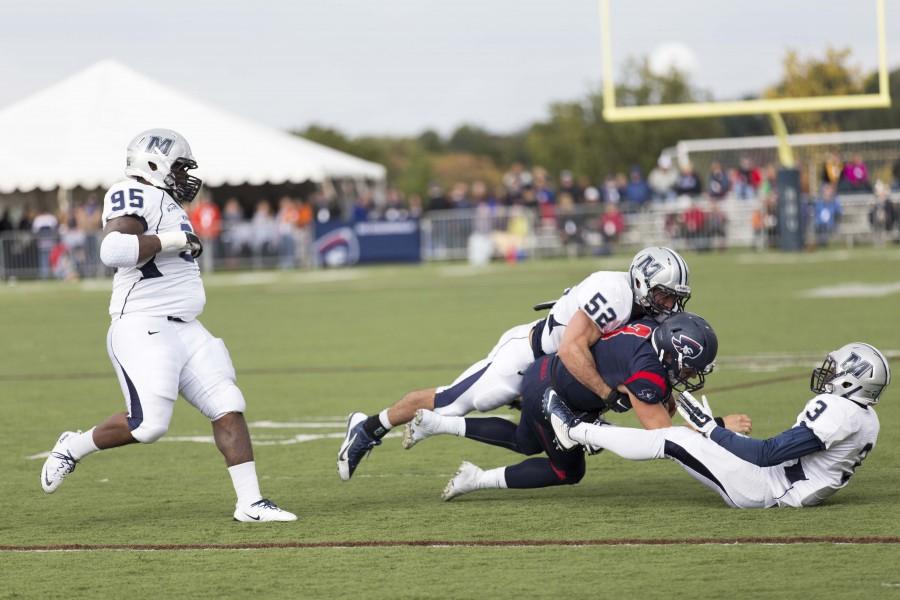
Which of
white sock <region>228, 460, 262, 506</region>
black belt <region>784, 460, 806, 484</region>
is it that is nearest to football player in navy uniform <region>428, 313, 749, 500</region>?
black belt <region>784, 460, 806, 484</region>

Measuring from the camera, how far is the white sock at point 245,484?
6.66 meters

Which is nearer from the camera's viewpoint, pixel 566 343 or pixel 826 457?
pixel 826 457

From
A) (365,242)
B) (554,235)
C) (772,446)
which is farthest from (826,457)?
(365,242)

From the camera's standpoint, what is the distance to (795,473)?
6.61 metres

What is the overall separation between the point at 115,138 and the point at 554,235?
1028 centimetres

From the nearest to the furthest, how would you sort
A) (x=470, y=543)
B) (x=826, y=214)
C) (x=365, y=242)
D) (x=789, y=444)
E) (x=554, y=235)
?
1. (x=470, y=543)
2. (x=789, y=444)
3. (x=826, y=214)
4. (x=554, y=235)
5. (x=365, y=242)

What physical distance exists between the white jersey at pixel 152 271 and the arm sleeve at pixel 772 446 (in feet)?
8.23

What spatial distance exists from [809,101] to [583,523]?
19.2 metres

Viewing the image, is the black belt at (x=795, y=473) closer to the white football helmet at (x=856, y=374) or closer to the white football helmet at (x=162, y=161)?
the white football helmet at (x=856, y=374)

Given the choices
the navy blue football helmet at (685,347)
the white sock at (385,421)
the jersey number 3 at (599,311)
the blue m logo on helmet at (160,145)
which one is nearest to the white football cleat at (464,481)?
the white sock at (385,421)

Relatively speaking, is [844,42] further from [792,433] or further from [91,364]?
[792,433]

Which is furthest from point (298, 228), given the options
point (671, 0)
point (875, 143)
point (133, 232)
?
point (133, 232)

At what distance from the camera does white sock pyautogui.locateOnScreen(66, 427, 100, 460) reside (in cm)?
682

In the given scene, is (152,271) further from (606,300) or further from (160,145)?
(606,300)
